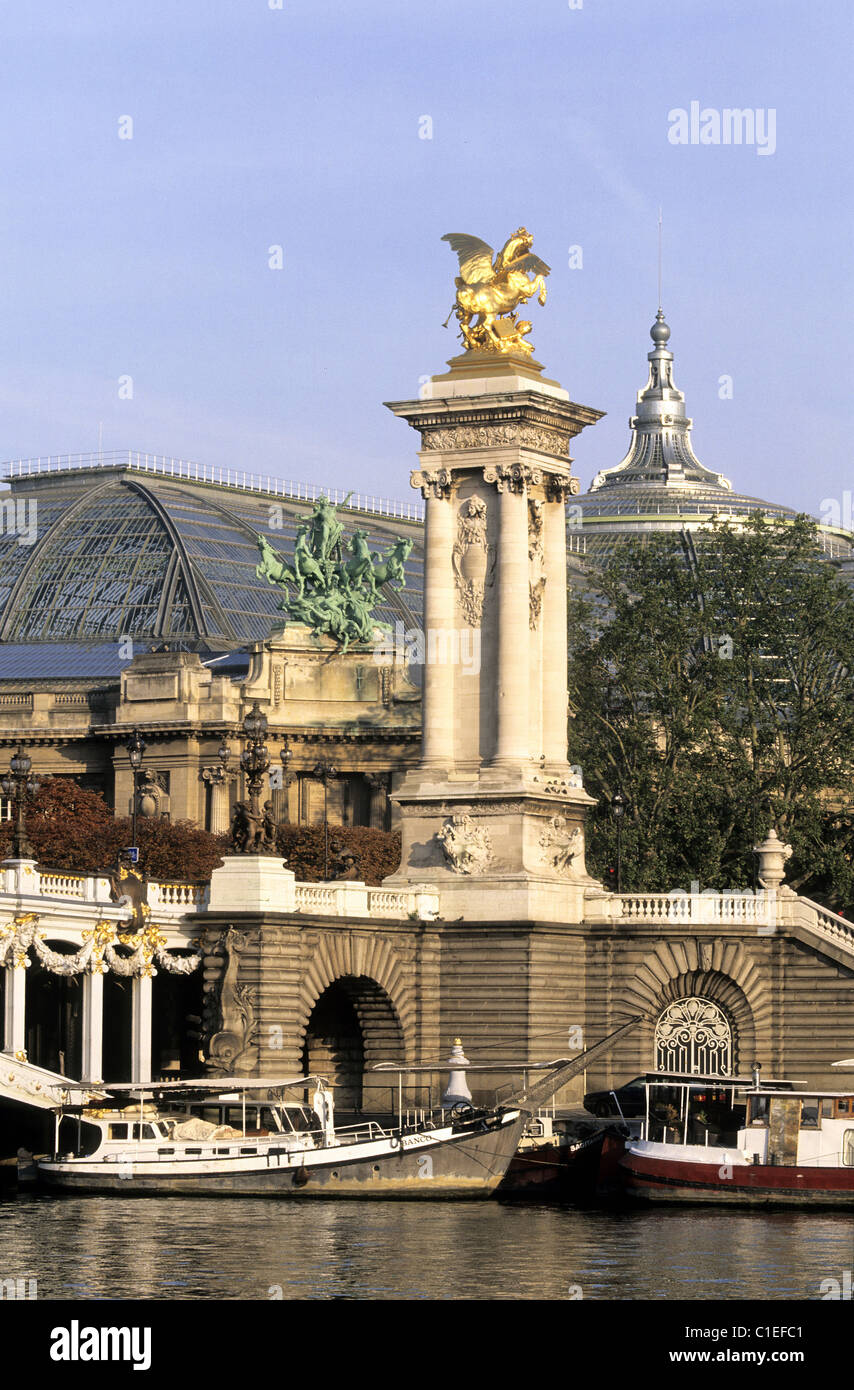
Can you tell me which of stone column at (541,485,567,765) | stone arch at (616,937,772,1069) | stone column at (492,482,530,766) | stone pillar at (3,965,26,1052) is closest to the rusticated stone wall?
stone arch at (616,937,772,1069)

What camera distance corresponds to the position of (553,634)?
91.2 m

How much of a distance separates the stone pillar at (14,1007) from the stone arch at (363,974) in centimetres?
755

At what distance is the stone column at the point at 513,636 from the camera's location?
88812 millimetres

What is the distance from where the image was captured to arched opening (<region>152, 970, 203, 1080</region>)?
92.8 meters

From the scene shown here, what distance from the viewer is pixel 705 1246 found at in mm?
64250

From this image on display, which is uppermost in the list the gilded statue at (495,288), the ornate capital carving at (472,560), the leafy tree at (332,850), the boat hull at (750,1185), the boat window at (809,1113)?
the gilded statue at (495,288)

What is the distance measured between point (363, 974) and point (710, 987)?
958 cm

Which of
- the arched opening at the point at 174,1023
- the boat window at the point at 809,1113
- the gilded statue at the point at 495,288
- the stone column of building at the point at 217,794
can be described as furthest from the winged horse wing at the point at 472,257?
the stone column of building at the point at 217,794

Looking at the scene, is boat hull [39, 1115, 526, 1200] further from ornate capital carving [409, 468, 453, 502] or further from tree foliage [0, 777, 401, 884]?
tree foliage [0, 777, 401, 884]

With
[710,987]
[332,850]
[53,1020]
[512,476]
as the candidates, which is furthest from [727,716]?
[53,1020]

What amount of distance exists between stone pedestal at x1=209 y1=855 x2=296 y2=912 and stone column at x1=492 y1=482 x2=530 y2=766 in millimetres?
7929

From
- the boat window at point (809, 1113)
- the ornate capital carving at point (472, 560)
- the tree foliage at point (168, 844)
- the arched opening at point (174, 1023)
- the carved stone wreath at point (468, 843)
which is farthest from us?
the tree foliage at point (168, 844)

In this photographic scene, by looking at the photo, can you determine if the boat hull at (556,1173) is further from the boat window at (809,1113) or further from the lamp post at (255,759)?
the lamp post at (255,759)
